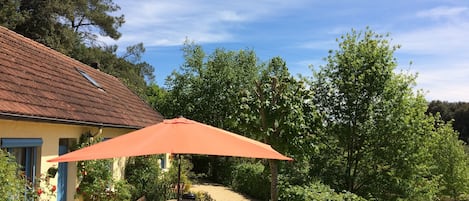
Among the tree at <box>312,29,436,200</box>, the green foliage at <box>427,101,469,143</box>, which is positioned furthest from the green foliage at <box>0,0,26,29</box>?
the green foliage at <box>427,101,469,143</box>

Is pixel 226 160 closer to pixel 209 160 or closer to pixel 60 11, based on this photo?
pixel 209 160

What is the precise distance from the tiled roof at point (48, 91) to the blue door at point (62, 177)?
761 mm

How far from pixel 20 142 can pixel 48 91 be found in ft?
8.67

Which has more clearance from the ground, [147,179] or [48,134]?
[48,134]

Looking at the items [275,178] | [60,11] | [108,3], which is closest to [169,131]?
[275,178]

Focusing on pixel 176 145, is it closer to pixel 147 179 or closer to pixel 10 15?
pixel 147 179

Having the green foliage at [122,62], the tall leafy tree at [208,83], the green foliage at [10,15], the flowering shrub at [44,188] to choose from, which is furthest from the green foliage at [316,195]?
the green foliage at [10,15]

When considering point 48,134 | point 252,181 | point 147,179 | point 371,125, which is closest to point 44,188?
point 48,134

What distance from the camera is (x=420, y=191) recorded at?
12.8m

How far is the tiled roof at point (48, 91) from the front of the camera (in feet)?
27.4

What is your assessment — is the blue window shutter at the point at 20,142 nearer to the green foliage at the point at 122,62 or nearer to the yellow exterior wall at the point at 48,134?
the yellow exterior wall at the point at 48,134

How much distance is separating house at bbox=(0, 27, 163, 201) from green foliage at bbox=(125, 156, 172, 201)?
65 centimetres

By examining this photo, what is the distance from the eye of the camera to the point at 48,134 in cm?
905

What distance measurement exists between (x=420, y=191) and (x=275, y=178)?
458cm
